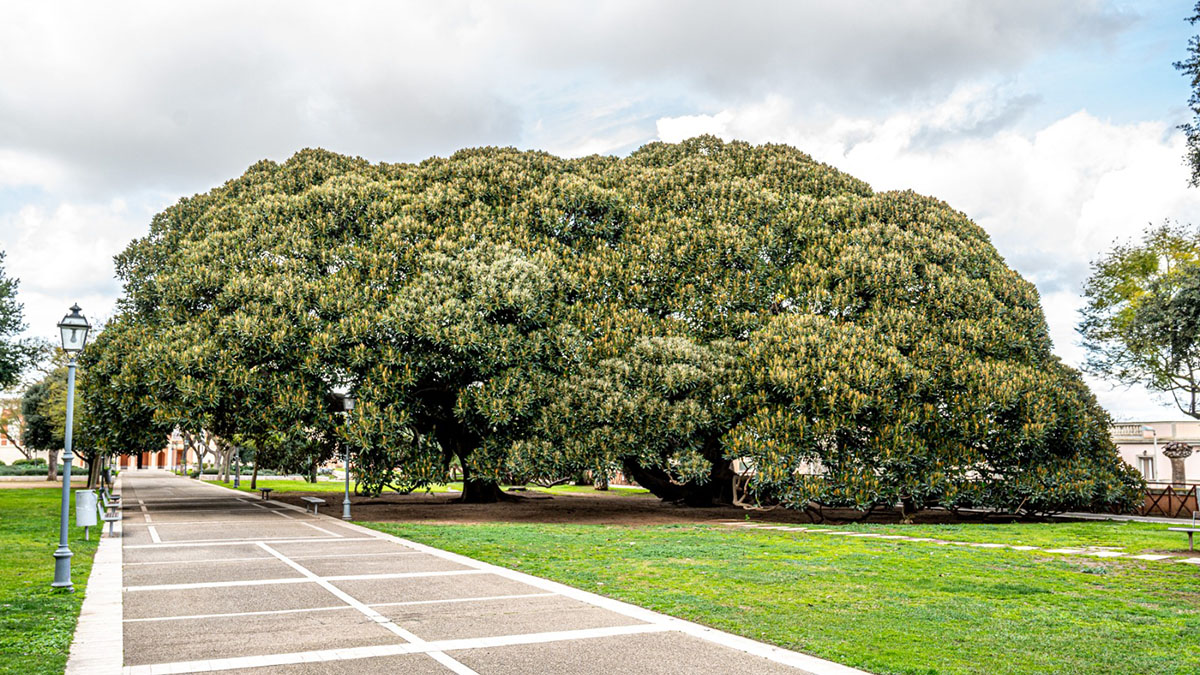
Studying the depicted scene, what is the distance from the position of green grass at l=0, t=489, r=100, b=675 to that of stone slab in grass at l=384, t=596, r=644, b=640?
9.55ft

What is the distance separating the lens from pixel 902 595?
1018cm

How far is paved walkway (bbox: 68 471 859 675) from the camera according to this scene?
6.92m

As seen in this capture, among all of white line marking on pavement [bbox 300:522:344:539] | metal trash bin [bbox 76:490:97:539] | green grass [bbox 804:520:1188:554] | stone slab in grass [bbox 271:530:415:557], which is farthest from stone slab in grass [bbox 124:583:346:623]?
green grass [bbox 804:520:1188:554]

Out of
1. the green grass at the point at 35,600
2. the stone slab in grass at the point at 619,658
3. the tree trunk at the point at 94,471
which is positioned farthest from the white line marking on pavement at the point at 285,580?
the tree trunk at the point at 94,471

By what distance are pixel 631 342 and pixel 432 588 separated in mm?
14734

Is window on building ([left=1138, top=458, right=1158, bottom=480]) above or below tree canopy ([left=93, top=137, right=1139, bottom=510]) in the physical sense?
below

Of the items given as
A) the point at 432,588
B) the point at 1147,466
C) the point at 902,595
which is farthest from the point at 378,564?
the point at 1147,466

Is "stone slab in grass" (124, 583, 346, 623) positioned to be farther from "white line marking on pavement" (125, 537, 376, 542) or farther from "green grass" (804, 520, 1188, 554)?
"green grass" (804, 520, 1188, 554)

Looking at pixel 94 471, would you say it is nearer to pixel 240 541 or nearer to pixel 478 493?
pixel 478 493

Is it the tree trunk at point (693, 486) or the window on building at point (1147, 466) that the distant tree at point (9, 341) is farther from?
the window on building at point (1147, 466)

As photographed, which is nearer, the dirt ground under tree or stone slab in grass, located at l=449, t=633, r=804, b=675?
stone slab in grass, located at l=449, t=633, r=804, b=675

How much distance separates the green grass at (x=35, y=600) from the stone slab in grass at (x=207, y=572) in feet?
2.20

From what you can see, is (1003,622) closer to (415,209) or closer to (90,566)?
(90,566)

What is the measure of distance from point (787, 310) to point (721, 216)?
3.86 meters
